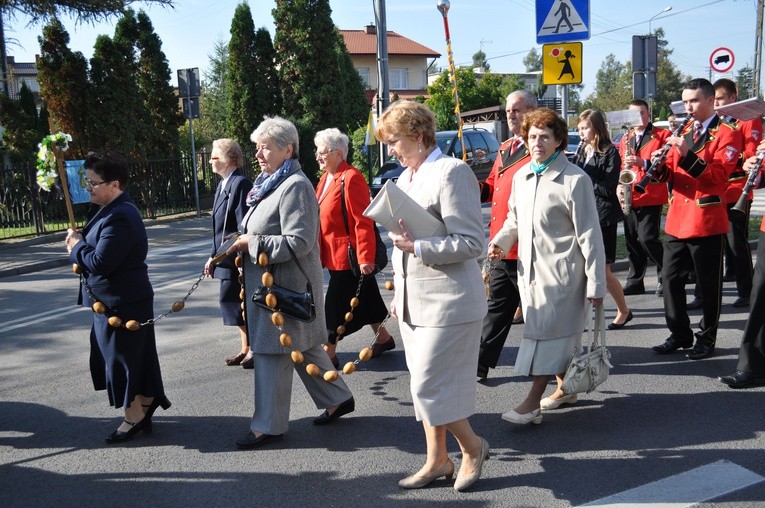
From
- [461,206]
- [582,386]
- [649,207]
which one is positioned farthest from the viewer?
[649,207]

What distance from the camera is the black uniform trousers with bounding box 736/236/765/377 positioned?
5.30 m

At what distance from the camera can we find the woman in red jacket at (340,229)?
19.2 ft

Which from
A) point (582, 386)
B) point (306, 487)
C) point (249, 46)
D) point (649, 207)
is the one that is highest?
point (249, 46)

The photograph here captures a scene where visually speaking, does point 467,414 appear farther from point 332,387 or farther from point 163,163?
point 163,163

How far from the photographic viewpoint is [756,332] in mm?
5375

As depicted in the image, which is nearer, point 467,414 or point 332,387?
point 467,414

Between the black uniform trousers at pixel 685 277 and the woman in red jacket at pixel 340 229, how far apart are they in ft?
7.41

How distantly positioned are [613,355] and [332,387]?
2.55 m

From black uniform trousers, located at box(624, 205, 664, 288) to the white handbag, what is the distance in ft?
11.5

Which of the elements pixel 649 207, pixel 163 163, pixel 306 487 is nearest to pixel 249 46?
pixel 163 163

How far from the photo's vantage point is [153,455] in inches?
185

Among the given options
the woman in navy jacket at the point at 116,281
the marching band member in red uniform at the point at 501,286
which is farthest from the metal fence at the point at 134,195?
the marching band member in red uniform at the point at 501,286

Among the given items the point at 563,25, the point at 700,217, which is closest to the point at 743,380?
the point at 700,217

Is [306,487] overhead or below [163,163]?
below
